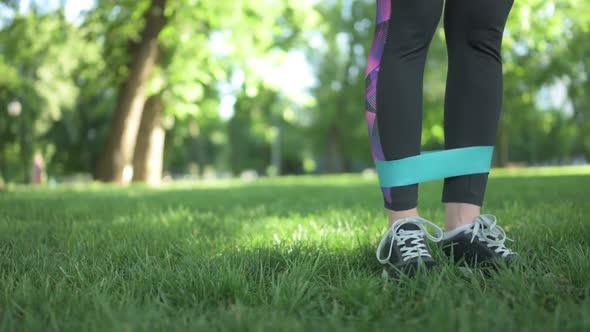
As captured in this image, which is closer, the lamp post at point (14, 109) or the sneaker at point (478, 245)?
the sneaker at point (478, 245)

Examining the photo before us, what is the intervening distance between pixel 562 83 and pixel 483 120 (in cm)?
2537

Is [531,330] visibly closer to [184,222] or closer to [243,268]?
[243,268]

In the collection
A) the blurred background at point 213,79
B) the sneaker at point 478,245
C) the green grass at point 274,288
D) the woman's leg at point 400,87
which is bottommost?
the green grass at point 274,288

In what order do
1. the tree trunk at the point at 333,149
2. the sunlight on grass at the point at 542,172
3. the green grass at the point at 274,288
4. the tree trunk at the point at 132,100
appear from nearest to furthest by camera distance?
the green grass at the point at 274,288, the tree trunk at the point at 132,100, the sunlight on grass at the point at 542,172, the tree trunk at the point at 333,149

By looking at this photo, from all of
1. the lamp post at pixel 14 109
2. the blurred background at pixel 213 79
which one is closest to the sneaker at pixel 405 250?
the blurred background at pixel 213 79

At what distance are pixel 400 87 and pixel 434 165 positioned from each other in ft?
1.02

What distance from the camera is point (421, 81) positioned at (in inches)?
67.4

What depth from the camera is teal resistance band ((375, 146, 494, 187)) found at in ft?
5.43

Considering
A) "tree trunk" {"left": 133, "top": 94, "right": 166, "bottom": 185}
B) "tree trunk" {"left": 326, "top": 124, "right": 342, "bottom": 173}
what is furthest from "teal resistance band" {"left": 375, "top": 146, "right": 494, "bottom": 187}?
"tree trunk" {"left": 326, "top": 124, "right": 342, "bottom": 173}

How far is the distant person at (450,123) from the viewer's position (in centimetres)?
165

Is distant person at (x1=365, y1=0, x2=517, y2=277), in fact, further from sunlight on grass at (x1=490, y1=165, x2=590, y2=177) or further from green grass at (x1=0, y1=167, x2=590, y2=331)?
sunlight on grass at (x1=490, y1=165, x2=590, y2=177)

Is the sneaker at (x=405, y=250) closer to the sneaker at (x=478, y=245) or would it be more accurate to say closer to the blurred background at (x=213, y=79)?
the sneaker at (x=478, y=245)

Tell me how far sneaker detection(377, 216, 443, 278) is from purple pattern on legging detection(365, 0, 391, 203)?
0.12 m

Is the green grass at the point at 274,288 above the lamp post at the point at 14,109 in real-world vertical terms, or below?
below
